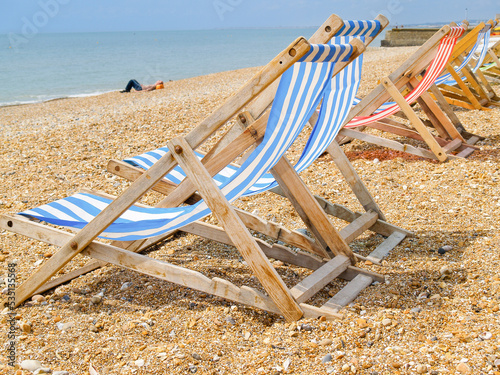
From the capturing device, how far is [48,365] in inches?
75.8

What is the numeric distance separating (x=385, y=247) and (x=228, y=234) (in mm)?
1207

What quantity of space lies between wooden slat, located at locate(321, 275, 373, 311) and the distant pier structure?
30691mm

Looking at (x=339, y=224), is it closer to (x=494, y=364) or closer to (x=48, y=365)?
(x=494, y=364)

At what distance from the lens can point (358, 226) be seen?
285 centimetres

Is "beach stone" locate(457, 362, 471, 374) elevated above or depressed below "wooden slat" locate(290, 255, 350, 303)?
below

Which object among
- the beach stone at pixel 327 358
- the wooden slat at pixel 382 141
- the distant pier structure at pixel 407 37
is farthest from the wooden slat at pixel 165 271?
the distant pier structure at pixel 407 37

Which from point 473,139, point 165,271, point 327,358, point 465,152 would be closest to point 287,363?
point 327,358

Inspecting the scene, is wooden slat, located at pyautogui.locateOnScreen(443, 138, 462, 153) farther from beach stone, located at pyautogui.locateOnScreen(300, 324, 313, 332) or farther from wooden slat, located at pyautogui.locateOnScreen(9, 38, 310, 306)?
wooden slat, located at pyautogui.locateOnScreen(9, 38, 310, 306)

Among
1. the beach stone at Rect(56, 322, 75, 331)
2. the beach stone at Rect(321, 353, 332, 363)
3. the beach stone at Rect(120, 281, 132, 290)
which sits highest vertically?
the beach stone at Rect(56, 322, 75, 331)

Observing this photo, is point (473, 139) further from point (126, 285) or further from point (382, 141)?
point (126, 285)

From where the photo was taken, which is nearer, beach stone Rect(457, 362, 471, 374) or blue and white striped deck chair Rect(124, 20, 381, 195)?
beach stone Rect(457, 362, 471, 374)

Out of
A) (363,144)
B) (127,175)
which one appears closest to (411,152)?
(363,144)

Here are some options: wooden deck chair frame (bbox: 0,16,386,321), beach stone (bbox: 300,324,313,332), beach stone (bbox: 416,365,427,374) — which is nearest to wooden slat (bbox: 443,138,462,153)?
wooden deck chair frame (bbox: 0,16,386,321)

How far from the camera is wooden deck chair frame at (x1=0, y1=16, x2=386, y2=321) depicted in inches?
72.2
